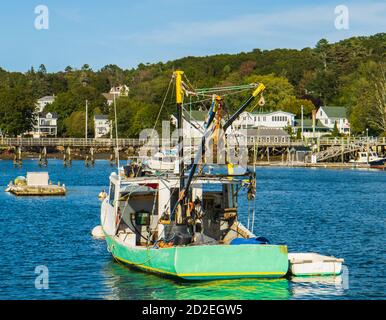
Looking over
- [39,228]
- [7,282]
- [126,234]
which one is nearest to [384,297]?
[126,234]

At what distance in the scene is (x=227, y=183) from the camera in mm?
40031

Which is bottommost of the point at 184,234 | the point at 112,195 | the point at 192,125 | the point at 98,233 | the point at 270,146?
the point at 98,233

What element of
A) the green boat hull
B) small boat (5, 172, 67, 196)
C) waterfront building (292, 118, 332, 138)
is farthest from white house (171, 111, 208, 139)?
waterfront building (292, 118, 332, 138)

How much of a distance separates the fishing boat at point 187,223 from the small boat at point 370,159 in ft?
376

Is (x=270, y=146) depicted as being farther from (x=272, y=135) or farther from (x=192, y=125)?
(x=192, y=125)

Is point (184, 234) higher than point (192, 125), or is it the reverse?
point (192, 125)

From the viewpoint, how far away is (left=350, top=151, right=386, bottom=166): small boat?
154875 mm

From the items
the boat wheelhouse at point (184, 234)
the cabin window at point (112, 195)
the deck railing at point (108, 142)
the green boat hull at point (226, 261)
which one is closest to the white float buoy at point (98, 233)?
the boat wheelhouse at point (184, 234)

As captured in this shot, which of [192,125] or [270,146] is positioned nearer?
[192,125]

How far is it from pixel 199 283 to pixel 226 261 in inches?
62.8

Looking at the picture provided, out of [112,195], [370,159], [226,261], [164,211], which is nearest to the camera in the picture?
[226,261]

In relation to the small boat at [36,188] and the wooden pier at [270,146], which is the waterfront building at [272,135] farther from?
the small boat at [36,188]

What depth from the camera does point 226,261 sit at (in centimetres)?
3466

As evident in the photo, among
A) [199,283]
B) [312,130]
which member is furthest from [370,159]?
[199,283]
